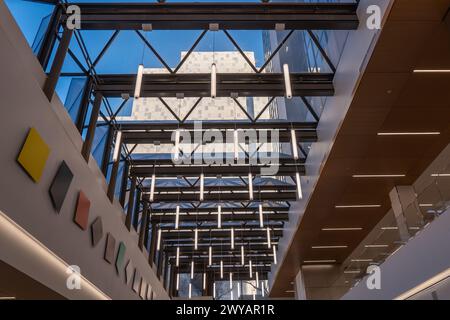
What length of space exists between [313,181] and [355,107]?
471cm

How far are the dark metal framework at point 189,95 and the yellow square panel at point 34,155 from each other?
1.35 metres

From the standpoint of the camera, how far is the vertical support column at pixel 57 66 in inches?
305

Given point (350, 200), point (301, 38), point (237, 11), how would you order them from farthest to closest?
point (350, 200) < point (301, 38) < point (237, 11)

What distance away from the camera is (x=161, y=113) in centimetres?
1338

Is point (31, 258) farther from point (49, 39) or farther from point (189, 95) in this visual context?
point (189, 95)

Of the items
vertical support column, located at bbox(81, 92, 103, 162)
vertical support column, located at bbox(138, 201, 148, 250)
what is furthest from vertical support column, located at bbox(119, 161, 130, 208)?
vertical support column, located at bbox(81, 92, 103, 162)

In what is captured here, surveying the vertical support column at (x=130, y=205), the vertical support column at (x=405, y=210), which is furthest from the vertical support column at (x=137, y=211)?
the vertical support column at (x=405, y=210)

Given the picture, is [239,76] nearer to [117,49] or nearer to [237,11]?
[237,11]

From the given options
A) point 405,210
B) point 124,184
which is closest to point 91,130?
point 124,184

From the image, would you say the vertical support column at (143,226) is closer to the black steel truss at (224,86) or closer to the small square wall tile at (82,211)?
the small square wall tile at (82,211)

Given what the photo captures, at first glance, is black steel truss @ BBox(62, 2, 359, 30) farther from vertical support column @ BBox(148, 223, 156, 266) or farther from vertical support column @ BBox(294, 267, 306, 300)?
vertical support column @ BBox(294, 267, 306, 300)

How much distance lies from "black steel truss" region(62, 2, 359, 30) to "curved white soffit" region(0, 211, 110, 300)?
5.27 metres

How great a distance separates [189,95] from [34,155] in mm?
5166
